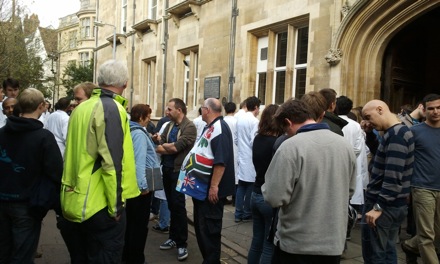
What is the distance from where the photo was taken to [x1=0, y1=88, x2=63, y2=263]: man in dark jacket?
3121 millimetres

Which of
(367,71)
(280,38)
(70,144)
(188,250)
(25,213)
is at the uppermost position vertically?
(280,38)

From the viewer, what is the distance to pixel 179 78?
15234 millimetres

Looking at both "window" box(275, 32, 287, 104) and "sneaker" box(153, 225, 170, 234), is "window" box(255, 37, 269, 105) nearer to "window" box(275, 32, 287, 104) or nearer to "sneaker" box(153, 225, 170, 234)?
"window" box(275, 32, 287, 104)

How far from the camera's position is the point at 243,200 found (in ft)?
21.2

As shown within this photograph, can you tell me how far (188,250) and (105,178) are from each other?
8.89ft

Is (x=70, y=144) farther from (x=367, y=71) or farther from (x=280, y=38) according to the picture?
(x=280, y=38)

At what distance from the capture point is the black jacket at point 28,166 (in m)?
3.12

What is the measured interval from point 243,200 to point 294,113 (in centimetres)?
412

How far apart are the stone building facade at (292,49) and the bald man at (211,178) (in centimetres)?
465

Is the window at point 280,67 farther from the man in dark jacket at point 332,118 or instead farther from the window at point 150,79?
the window at point 150,79

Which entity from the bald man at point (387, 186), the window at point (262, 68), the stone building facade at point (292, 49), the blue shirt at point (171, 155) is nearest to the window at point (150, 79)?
the stone building facade at point (292, 49)

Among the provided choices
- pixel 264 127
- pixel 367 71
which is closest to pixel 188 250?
pixel 264 127

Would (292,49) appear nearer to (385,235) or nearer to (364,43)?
(364,43)

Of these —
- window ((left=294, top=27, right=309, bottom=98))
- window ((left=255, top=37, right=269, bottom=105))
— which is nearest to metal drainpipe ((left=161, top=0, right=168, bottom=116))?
window ((left=255, top=37, right=269, bottom=105))
